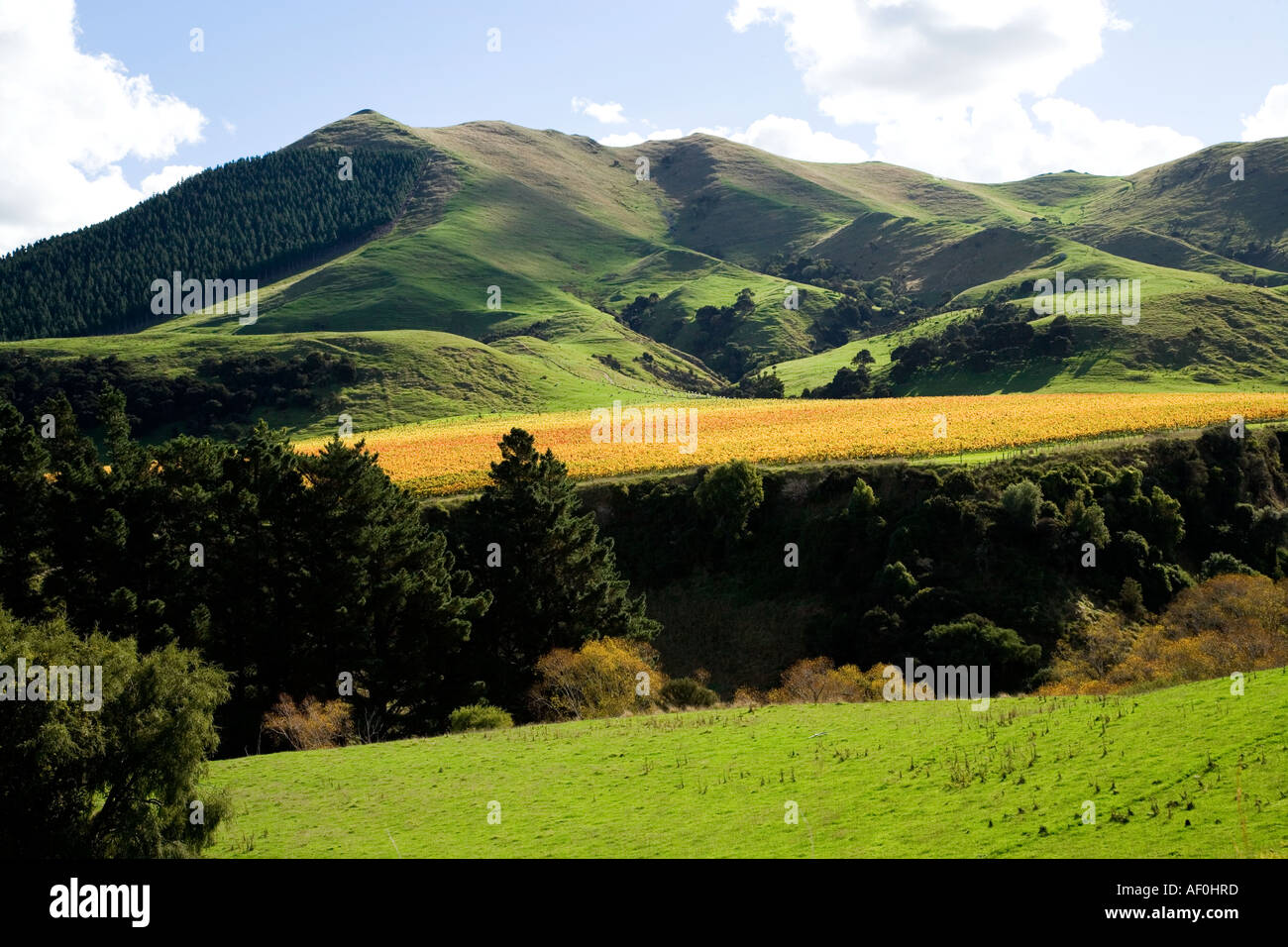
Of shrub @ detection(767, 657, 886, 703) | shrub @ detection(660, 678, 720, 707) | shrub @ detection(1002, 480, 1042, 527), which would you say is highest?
shrub @ detection(1002, 480, 1042, 527)

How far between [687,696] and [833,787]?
861 inches

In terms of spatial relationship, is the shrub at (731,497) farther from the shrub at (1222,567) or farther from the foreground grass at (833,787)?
the foreground grass at (833,787)

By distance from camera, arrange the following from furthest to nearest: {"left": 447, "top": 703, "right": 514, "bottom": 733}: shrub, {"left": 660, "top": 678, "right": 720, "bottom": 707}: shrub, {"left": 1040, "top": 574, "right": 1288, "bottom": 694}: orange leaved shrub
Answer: {"left": 660, "top": 678, "right": 720, "bottom": 707}: shrub < {"left": 1040, "top": 574, "right": 1288, "bottom": 694}: orange leaved shrub < {"left": 447, "top": 703, "right": 514, "bottom": 733}: shrub

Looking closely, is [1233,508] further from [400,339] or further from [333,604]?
[400,339]

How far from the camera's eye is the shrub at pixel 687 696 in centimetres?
4459

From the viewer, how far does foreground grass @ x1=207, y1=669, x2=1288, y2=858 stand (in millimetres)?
17453

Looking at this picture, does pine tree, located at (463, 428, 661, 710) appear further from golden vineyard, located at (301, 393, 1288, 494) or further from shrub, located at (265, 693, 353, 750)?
golden vineyard, located at (301, 393, 1288, 494)

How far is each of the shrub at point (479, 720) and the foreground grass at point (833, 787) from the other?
22.6 feet

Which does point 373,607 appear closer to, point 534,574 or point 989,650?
point 534,574

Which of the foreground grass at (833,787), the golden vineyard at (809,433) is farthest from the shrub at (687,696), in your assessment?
the golden vineyard at (809,433)

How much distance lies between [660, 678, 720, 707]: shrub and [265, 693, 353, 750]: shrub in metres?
15.2

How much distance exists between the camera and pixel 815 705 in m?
35.4

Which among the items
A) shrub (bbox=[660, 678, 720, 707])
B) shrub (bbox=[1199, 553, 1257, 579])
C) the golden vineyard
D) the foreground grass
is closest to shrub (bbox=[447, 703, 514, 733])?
the foreground grass
